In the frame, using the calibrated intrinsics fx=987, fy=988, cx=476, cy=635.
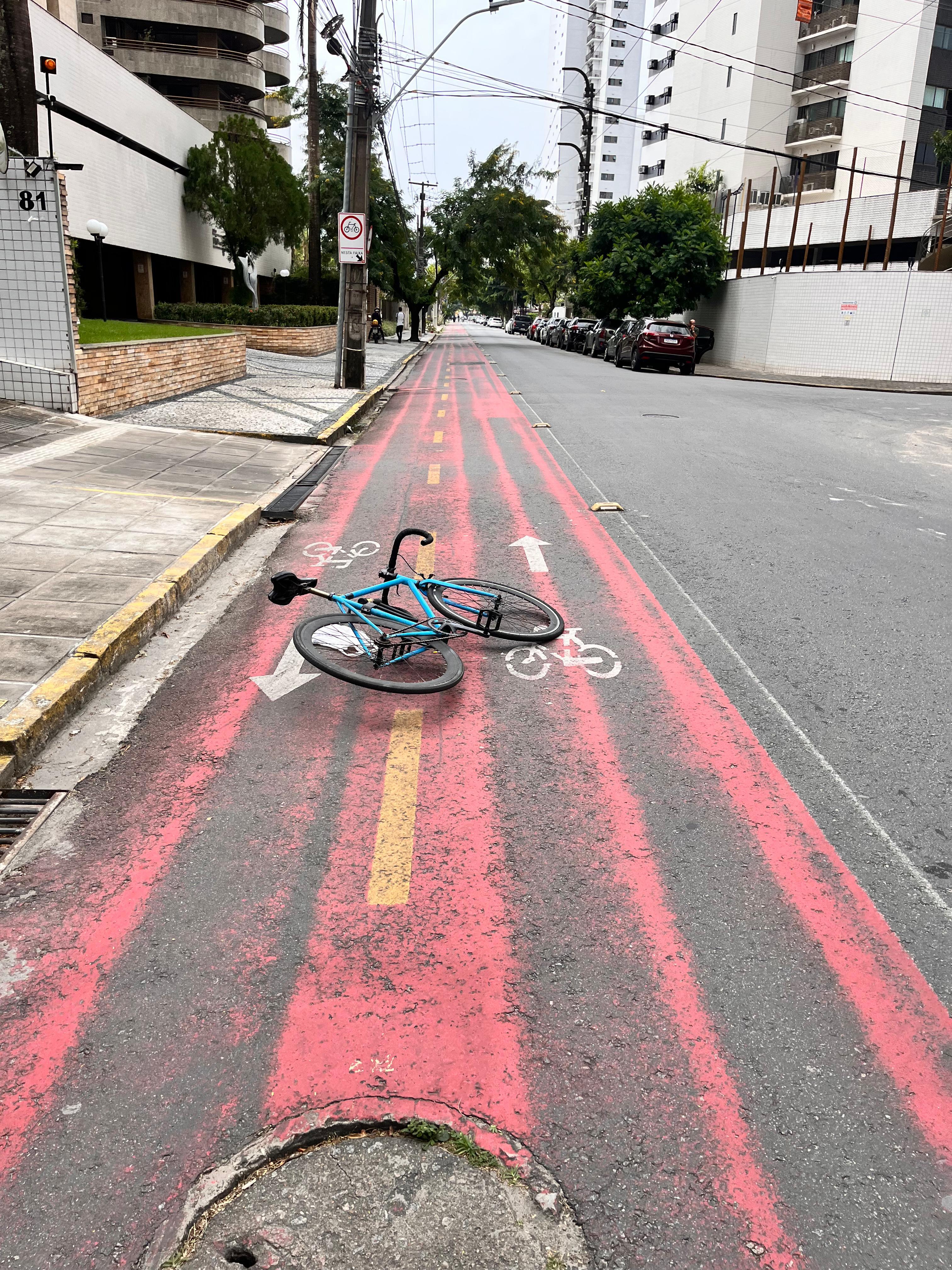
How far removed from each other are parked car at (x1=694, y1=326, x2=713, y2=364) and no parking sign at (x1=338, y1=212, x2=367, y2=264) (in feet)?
67.6

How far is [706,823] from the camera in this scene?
4.04 metres

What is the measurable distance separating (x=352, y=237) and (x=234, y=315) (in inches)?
487

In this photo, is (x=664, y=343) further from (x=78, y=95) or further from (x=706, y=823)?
(x=706, y=823)

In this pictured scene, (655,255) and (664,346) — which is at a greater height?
(655,255)

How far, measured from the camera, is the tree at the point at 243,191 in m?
33.7

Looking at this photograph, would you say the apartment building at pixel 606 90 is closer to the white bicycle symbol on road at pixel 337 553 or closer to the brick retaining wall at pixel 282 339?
the brick retaining wall at pixel 282 339

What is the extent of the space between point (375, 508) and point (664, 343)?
23.1 meters

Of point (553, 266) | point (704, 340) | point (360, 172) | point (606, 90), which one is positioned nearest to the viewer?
point (360, 172)

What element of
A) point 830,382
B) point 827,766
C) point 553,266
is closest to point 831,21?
point 553,266

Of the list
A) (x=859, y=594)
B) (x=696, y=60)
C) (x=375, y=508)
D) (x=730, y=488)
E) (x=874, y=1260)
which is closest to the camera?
(x=874, y=1260)

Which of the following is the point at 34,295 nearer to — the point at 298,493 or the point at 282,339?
the point at 298,493

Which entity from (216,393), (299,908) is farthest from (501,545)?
(216,393)

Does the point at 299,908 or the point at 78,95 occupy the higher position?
the point at 78,95

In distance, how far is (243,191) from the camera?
3394 centimetres
